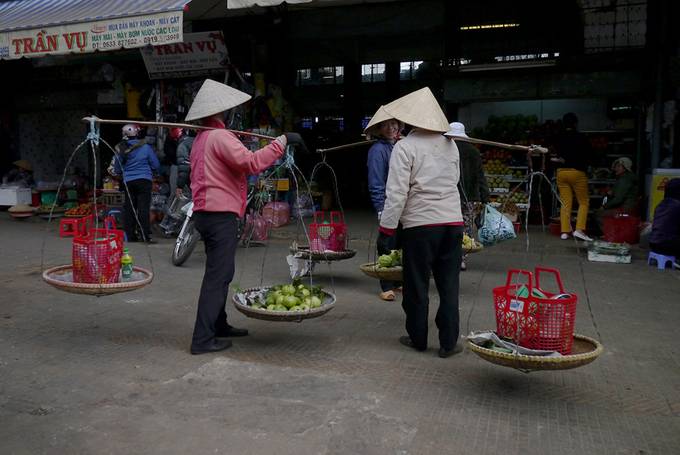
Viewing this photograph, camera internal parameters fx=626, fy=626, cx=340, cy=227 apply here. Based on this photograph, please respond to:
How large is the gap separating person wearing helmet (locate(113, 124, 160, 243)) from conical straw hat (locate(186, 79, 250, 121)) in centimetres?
517

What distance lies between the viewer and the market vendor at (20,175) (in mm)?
14773

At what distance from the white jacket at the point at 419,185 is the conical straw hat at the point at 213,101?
1.29 m

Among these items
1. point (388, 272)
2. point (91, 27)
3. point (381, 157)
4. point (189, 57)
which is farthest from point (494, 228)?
point (189, 57)

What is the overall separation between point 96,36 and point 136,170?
2226mm

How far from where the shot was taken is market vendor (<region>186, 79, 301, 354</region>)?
180 inches

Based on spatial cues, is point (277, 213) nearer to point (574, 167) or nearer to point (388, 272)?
point (574, 167)

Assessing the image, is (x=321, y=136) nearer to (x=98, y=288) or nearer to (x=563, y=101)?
(x=563, y=101)

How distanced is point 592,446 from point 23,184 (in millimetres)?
14552

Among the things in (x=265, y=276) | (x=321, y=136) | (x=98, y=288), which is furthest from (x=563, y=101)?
(x=98, y=288)

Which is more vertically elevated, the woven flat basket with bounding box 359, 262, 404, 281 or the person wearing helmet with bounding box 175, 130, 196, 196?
the person wearing helmet with bounding box 175, 130, 196, 196

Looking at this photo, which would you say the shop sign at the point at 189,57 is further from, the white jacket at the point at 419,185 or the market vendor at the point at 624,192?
the white jacket at the point at 419,185

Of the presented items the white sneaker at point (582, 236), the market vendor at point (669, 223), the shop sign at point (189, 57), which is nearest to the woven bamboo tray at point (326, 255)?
the market vendor at point (669, 223)

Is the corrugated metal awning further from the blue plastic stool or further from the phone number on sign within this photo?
the blue plastic stool

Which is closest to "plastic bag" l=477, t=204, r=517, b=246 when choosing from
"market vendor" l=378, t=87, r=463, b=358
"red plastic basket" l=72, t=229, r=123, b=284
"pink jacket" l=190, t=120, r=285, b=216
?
"market vendor" l=378, t=87, r=463, b=358
